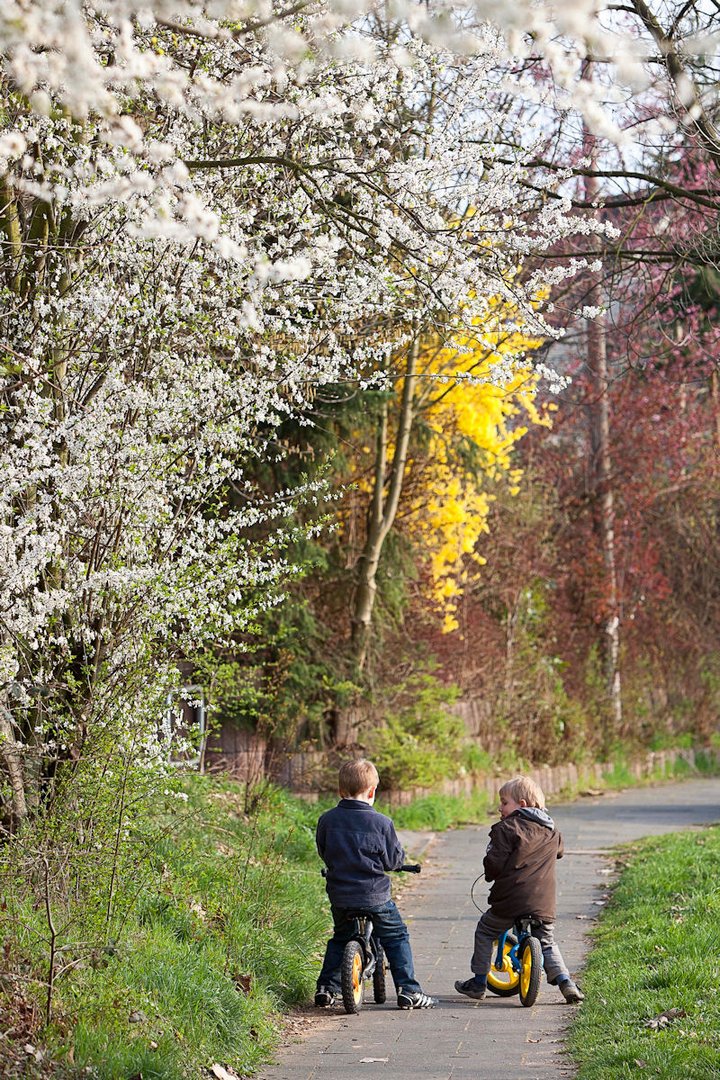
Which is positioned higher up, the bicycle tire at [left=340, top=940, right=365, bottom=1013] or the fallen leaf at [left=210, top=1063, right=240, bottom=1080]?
the bicycle tire at [left=340, top=940, right=365, bottom=1013]

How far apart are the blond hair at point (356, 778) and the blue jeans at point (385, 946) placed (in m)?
0.58

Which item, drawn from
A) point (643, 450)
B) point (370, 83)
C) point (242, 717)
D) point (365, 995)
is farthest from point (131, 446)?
point (643, 450)

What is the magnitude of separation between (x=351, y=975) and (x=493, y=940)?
2.87 feet

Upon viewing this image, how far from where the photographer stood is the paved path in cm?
553

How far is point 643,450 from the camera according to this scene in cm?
2106

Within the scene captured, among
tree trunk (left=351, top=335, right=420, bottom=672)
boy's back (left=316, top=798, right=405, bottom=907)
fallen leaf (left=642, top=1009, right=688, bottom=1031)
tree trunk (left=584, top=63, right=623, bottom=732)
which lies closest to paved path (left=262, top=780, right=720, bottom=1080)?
fallen leaf (left=642, top=1009, right=688, bottom=1031)

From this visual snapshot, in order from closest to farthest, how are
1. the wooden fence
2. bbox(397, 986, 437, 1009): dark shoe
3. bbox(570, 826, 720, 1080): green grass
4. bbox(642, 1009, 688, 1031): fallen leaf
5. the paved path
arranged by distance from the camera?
bbox(570, 826, 720, 1080): green grass → the paved path → bbox(642, 1009, 688, 1031): fallen leaf → bbox(397, 986, 437, 1009): dark shoe → the wooden fence

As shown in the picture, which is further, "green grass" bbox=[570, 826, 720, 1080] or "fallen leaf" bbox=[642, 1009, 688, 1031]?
"fallen leaf" bbox=[642, 1009, 688, 1031]

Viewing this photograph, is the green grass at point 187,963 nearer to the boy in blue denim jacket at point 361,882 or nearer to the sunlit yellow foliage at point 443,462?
the boy in blue denim jacket at point 361,882

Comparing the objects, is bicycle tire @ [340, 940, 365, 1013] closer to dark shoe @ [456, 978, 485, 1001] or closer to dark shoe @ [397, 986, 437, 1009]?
dark shoe @ [397, 986, 437, 1009]

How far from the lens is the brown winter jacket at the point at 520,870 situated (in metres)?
6.91

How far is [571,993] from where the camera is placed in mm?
6691

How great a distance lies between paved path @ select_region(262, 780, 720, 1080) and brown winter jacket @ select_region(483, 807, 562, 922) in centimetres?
48

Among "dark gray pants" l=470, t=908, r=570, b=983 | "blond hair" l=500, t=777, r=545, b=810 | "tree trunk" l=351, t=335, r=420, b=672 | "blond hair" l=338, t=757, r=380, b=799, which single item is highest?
"tree trunk" l=351, t=335, r=420, b=672
